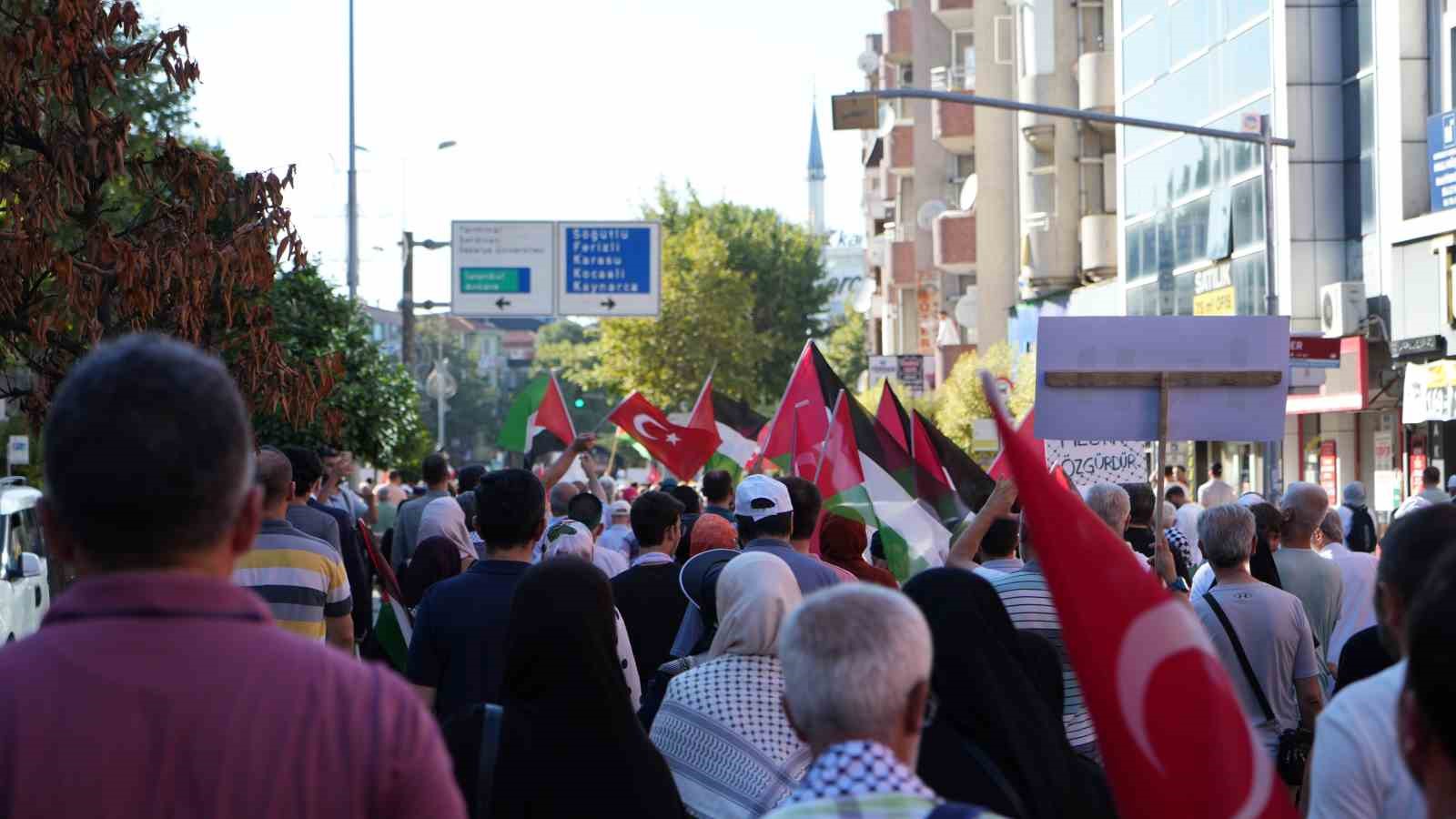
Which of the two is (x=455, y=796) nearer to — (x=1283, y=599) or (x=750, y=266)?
(x=1283, y=599)

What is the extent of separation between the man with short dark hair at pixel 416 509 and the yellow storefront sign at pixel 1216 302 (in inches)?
873

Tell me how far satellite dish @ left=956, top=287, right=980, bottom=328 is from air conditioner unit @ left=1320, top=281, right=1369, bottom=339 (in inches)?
1002

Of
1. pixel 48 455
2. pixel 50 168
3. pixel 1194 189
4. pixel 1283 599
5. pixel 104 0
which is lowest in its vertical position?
pixel 1283 599

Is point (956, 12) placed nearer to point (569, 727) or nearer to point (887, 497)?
point (887, 497)

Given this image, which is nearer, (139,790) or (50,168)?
(139,790)

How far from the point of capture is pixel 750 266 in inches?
2702

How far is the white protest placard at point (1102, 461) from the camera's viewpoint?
628 inches

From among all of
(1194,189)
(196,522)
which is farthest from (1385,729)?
(1194,189)

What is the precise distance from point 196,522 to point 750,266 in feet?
217

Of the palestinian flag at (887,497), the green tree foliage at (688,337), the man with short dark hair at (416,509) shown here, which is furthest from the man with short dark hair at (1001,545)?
the green tree foliage at (688,337)

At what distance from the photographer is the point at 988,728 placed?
4.27 m

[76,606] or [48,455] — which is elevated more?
[48,455]

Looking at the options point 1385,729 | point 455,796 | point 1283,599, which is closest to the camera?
point 455,796

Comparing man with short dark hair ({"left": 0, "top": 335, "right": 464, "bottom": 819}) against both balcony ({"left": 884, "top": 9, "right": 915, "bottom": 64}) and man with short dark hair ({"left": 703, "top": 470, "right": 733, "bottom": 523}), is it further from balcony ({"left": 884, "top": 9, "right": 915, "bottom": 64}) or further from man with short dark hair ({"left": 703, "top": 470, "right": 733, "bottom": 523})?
balcony ({"left": 884, "top": 9, "right": 915, "bottom": 64})
